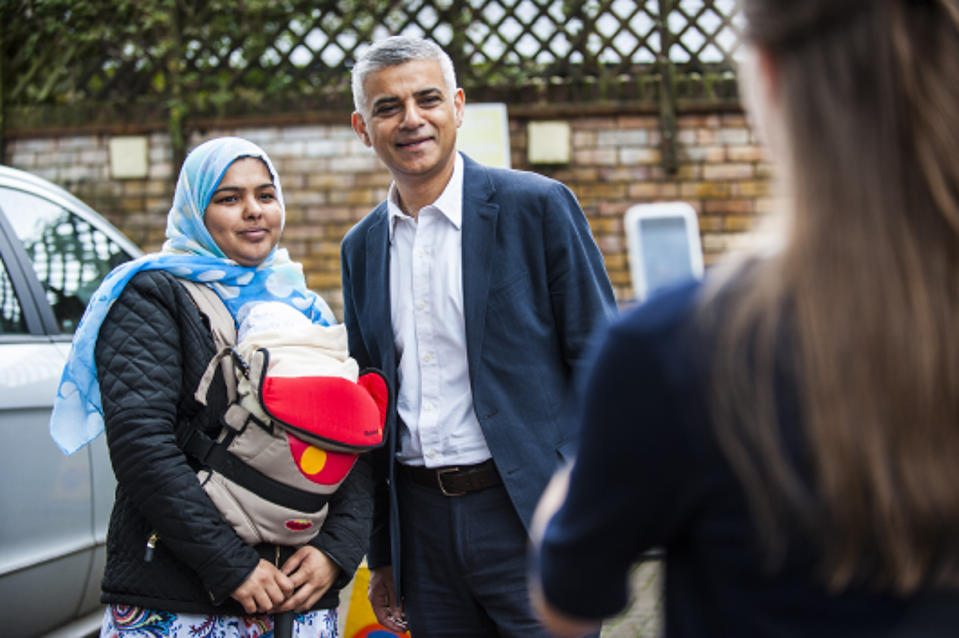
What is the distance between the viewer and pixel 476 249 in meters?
2.21

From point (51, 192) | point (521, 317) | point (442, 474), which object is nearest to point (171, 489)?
point (442, 474)

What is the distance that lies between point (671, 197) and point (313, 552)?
6.25 m

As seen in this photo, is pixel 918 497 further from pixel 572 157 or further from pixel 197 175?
pixel 572 157

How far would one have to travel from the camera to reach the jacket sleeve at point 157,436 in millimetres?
1827

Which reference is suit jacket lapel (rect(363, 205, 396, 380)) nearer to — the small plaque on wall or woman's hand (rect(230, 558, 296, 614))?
woman's hand (rect(230, 558, 296, 614))

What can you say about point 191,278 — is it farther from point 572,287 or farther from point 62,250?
point 62,250

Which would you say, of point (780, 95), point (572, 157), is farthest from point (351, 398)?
point (572, 157)

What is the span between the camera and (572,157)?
25.1 feet

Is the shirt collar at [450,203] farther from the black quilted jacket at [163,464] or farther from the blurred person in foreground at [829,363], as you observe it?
the blurred person in foreground at [829,363]

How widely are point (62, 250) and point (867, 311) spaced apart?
337 centimetres

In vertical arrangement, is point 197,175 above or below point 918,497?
above

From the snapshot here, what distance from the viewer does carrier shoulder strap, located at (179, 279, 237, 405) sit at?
1908mm

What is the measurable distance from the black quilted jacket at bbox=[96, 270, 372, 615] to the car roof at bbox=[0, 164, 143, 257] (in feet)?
5.23

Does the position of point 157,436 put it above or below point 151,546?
above
